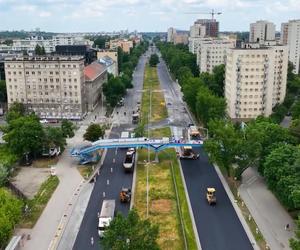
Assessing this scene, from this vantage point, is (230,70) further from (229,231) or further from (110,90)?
(229,231)

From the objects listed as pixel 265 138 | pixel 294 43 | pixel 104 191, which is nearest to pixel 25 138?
pixel 104 191

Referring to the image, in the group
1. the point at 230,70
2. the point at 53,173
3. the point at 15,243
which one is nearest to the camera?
the point at 15,243

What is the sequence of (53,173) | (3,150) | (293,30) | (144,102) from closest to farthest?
(53,173) < (3,150) < (144,102) < (293,30)

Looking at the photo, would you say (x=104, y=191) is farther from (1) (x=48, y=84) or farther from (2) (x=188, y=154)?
(1) (x=48, y=84)

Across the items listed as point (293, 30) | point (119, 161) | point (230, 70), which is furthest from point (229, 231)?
point (293, 30)

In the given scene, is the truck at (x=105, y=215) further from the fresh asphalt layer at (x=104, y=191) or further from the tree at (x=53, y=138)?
the tree at (x=53, y=138)

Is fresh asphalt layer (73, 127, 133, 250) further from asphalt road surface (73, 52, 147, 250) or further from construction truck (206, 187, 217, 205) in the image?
construction truck (206, 187, 217, 205)
